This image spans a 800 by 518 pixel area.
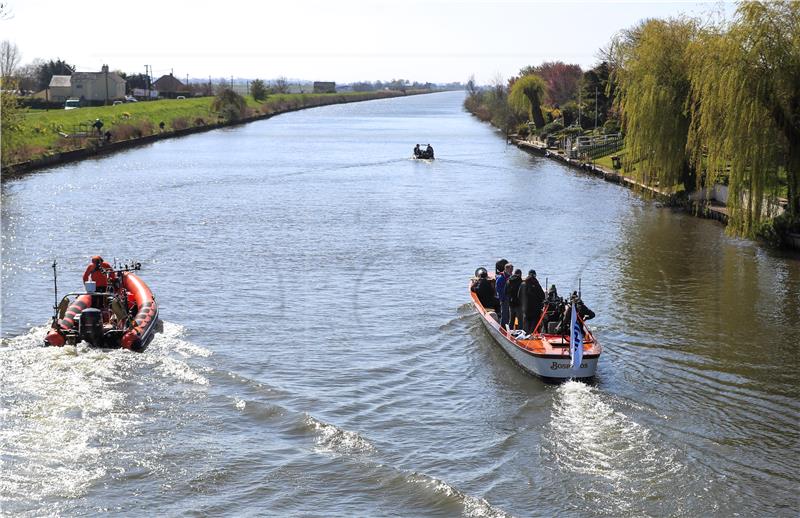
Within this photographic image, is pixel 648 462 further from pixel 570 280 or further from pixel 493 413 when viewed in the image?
pixel 570 280

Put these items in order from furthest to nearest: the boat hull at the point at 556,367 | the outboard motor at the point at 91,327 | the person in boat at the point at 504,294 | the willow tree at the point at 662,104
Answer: the willow tree at the point at 662,104 < the person in boat at the point at 504,294 < the outboard motor at the point at 91,327 < the boat hull at the point at 556,367

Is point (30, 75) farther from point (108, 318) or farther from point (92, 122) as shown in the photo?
point (108, 318)

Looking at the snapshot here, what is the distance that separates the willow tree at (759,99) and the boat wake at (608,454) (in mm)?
15761

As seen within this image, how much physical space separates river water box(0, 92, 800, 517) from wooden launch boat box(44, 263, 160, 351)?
18.2 inches

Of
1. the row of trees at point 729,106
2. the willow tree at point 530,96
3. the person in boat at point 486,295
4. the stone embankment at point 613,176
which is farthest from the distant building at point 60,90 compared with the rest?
the person in boat at point 486,295

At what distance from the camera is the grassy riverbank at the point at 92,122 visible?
6050 cm

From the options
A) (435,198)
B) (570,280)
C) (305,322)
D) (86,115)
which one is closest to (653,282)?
(570,280)

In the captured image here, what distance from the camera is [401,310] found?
84.2ft

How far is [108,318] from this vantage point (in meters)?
22.2

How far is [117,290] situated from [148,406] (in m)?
6.81

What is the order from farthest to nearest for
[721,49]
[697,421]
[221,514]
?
[721,49]
[697,421]
[221,514]

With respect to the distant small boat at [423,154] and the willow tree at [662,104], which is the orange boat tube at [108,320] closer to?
the willow tree at [662,104]

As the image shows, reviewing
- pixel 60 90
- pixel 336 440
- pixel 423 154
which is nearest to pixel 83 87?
pixel 60 90

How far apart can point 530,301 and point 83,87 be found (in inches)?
4485
